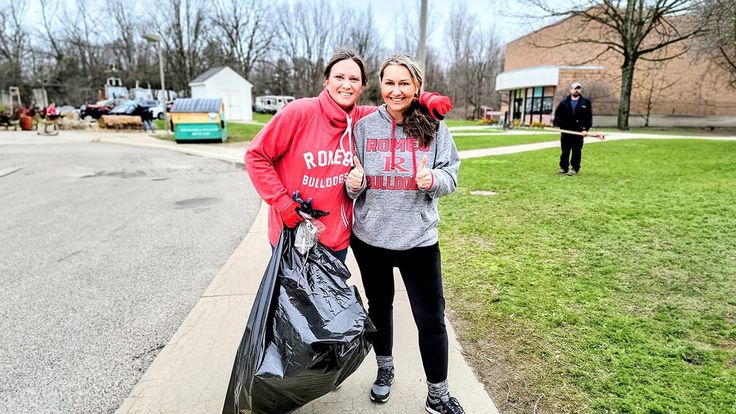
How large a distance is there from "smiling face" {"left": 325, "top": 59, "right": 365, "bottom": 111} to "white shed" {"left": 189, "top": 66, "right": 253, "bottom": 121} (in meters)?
36.9

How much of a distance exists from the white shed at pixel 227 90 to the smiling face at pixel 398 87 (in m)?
37.0

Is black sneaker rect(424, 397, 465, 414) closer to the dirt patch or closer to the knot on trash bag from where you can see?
the dirt patch

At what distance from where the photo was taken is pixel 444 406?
7.60 ft

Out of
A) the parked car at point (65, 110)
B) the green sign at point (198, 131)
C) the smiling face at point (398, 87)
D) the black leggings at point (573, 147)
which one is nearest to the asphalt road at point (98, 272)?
the smiling face at point (398, 87)

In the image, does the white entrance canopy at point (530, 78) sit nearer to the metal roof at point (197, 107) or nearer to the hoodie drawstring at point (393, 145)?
the metal roof at point (197, 107)

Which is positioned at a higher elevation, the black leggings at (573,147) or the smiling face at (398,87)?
the smiling face at (398,87)

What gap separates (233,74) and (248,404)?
40588 millimetres

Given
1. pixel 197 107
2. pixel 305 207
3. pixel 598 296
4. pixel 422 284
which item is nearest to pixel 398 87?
pixel 305 207

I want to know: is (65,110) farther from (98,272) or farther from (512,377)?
(512,377)

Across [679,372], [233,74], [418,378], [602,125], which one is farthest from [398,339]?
[233,74]

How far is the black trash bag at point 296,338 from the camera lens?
74.3 inches

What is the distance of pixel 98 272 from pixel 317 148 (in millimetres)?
3338

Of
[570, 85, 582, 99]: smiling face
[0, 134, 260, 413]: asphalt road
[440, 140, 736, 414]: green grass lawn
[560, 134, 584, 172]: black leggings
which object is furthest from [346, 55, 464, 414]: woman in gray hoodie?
[560, 134, 584, 172]: black leggings

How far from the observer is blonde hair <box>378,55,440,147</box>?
2.16 metres
